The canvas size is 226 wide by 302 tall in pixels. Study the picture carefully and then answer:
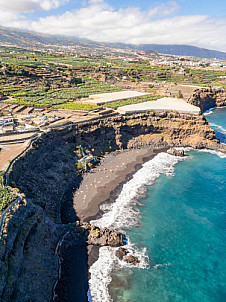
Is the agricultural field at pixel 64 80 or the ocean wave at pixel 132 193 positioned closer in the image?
the ocean wave at pixel 132 193

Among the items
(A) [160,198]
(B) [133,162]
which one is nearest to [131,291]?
(A) [160,198]

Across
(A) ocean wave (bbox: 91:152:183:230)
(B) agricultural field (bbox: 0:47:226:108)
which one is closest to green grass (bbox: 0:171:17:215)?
(A) ocean wave (bbox: 91:152:183:230)

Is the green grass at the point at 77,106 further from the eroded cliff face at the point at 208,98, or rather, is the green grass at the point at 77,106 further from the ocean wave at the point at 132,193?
the eroded cliff face at the point at 208,98

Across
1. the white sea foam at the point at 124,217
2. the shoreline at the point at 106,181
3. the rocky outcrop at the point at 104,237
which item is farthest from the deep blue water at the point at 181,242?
the shoreline at the point at 106,181

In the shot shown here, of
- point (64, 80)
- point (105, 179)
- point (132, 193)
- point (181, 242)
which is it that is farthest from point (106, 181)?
point (64, 80)

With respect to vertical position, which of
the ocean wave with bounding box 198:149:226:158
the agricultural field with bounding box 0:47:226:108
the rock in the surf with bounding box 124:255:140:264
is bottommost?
the rock in the surf with bounding box 124:255:140:264

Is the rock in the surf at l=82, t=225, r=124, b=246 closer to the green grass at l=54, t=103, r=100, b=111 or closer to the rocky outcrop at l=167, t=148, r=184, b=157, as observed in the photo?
the rocky outcrop at l=167, t=148, r=184, b=157

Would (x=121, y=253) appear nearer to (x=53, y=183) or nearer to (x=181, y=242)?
(x=181, y=242)
